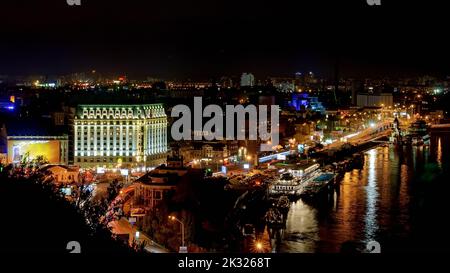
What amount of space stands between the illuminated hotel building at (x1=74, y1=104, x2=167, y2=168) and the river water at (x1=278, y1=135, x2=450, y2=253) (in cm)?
239

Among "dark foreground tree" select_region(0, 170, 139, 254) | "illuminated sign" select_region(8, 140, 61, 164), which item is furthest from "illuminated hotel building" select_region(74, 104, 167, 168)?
"dark foreground tree" select_region(0, 170, 139, 254)

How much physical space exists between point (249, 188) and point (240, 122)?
14.8 feet

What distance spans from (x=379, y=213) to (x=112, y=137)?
146 inches

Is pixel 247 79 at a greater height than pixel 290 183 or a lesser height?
greater

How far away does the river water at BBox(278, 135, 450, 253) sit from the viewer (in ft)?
17.4

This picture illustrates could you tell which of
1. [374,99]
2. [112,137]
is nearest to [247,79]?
[374,99]

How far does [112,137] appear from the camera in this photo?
8.70 metres

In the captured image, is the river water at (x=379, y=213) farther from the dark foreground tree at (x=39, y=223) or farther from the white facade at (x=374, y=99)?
the white facade at (x=374, y=99)

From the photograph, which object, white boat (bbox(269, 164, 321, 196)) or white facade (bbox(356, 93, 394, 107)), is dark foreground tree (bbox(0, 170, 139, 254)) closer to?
white boat (bbox(269, 164, 321, 196))

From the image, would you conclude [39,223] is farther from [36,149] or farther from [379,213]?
[36,149]

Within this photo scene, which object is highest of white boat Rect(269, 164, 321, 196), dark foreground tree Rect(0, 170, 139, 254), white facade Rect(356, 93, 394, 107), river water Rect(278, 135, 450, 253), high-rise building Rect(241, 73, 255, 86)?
high-rise building Rect(241, 73, 255, 86)

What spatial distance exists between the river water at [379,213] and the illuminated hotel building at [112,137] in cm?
239

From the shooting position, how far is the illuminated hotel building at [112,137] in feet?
28.2

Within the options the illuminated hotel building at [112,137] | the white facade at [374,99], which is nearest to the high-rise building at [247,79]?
the white facade at [374,99]
